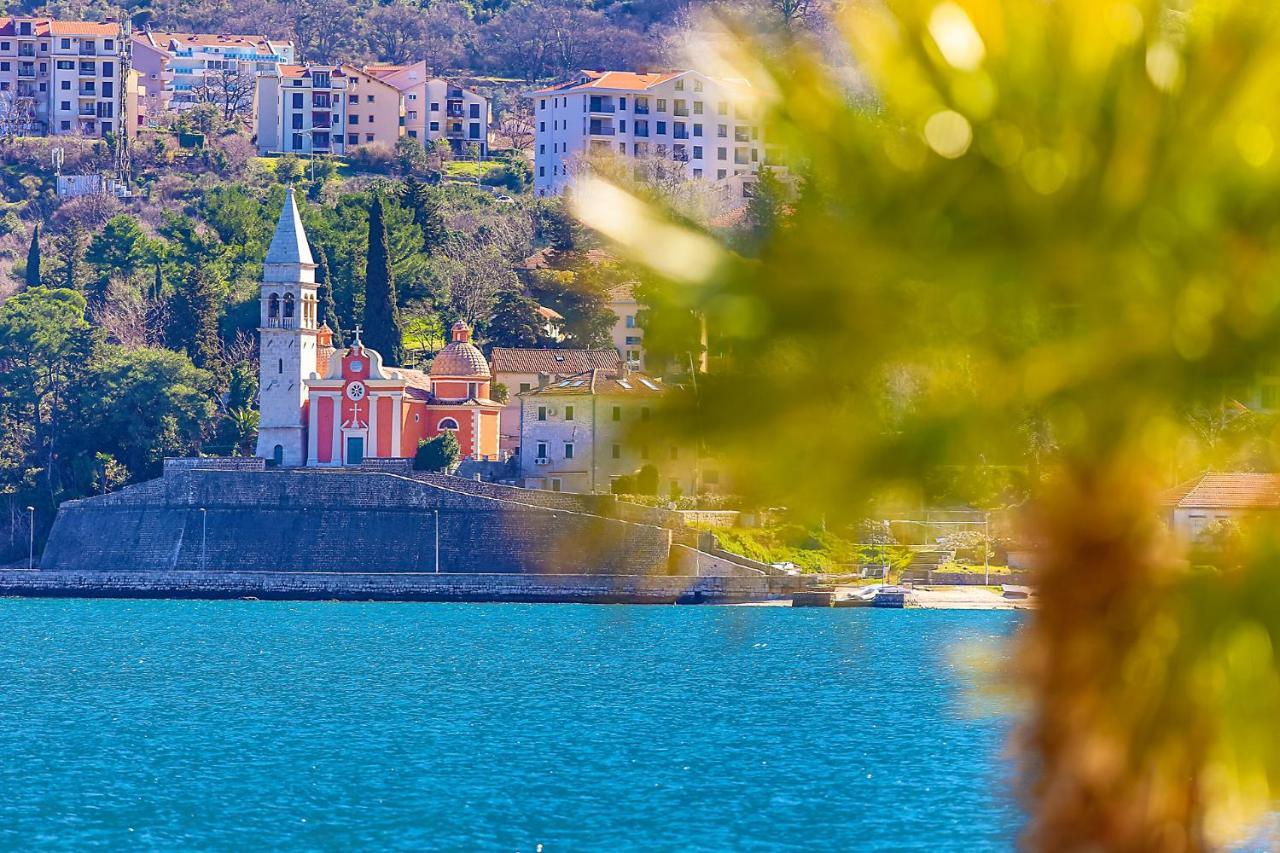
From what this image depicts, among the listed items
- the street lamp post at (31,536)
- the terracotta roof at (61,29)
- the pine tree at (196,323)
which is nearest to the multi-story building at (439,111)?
the terracotta roof at (61,29)

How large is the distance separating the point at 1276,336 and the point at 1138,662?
0.52 metres

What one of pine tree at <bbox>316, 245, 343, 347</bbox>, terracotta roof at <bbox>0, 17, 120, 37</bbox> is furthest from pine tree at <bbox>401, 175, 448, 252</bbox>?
terracotta roof at <bbox>0, 17, 120, 37</bbox>

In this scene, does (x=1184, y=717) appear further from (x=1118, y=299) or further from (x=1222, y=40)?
(x=1222, y=40)

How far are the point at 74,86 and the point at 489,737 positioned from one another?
81.4m

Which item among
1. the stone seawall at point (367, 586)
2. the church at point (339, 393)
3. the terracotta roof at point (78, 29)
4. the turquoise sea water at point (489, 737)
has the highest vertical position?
the terracotta roof at point (78, 29)

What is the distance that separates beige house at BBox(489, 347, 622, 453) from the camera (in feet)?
210

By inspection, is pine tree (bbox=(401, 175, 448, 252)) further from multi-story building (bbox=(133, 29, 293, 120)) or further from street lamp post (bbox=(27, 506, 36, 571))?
multi-story building (bbox=(133, 29, 293, 120))

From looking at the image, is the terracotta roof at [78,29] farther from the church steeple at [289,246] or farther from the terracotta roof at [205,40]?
the church steeple at [289,246]

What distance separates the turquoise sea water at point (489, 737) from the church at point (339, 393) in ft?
24.4

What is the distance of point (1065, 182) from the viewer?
10.3 ft

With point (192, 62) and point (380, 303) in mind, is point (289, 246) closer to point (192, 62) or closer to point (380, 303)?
point (380, 303)

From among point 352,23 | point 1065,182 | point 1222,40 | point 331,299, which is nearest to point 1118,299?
point 1065,182

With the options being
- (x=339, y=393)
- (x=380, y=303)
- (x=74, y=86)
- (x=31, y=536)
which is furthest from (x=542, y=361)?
(x=74, y=86)

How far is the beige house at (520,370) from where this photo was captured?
64.1 metres
